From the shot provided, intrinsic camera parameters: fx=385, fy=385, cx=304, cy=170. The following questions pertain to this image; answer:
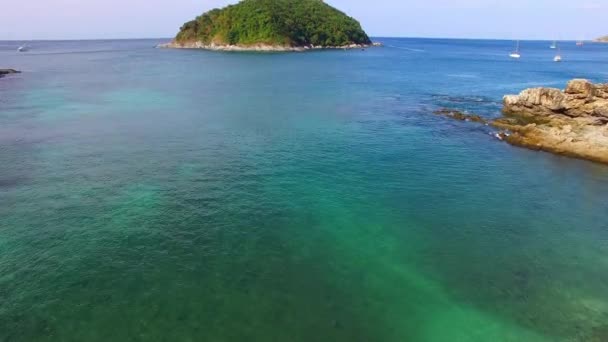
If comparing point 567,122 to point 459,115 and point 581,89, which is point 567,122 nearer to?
point 581,89

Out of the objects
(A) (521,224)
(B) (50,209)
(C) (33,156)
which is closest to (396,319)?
(A) (521,224)

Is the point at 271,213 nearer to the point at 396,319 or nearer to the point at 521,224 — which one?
the point at 396,319

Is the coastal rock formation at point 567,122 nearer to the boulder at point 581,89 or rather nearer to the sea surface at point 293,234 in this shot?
the boulder at point 581,89

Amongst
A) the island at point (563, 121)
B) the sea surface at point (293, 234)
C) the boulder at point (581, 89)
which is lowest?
the sea surface at point (293, 234)

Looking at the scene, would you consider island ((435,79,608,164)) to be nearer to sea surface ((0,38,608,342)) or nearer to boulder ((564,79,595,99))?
boulder ((564,79,595,99))

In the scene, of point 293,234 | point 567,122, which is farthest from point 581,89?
point 293,234

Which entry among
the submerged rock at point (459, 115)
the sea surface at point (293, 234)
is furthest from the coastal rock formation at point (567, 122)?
the sea surface at point (293, 234)
